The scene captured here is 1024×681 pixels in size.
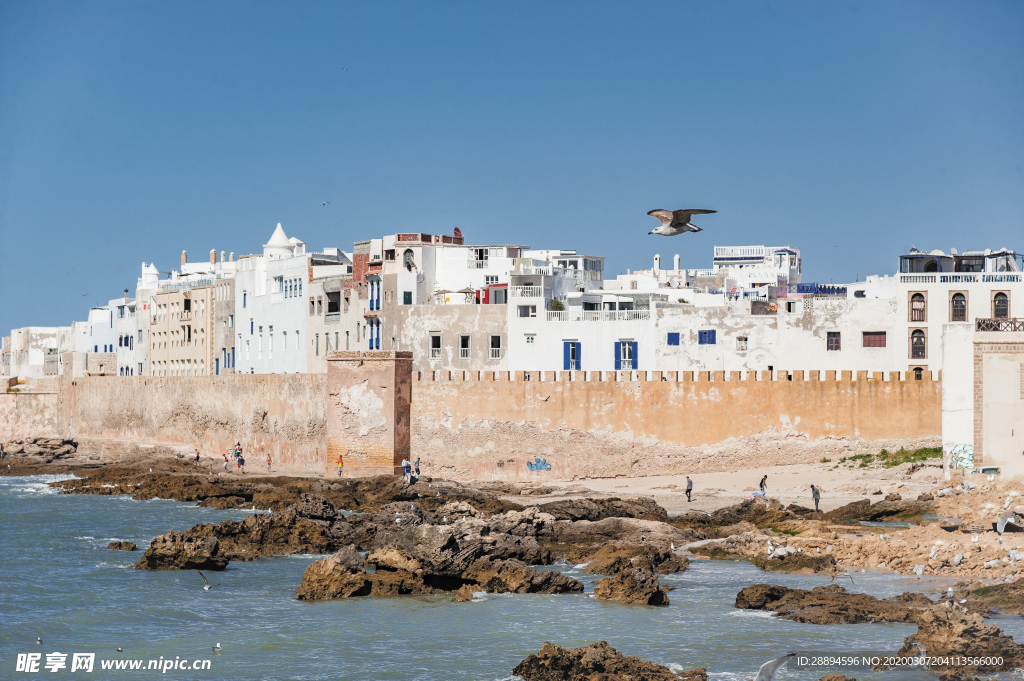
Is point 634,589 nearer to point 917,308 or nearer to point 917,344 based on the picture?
point 917,344

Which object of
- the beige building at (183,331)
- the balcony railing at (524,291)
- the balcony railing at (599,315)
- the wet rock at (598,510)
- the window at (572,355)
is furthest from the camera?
the beige building at (183,331)

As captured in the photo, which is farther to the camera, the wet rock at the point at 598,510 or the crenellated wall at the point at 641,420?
the crenellated wall at the point at 641,420

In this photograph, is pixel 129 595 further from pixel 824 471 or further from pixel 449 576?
pixel 824 471

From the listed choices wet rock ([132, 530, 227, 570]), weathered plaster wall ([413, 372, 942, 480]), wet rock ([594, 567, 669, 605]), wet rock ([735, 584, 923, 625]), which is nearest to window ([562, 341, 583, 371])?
weathered plaster wall ([413, 372, 942, 480])

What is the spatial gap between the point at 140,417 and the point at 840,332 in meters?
30.6

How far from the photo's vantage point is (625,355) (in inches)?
1588

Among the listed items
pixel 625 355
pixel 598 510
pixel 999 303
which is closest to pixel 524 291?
pixel 625 355

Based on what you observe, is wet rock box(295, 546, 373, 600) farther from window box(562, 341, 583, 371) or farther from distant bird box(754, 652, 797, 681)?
window box(562, 341, 583, 371)

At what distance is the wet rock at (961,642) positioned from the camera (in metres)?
14.9

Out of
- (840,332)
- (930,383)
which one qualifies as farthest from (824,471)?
(840,332)

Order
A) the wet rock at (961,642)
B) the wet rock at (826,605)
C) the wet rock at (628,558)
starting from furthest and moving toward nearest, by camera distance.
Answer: the wet rock at (628,558) < the wet rock at (826,605) < the wet rock at (961,642)

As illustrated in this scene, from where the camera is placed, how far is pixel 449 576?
2119 centimetres

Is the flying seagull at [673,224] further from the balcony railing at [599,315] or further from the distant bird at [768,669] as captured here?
the balcony railing at [599,315]

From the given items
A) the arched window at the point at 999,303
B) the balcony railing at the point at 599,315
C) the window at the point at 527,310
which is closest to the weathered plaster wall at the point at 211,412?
the window at the point at 527,310
